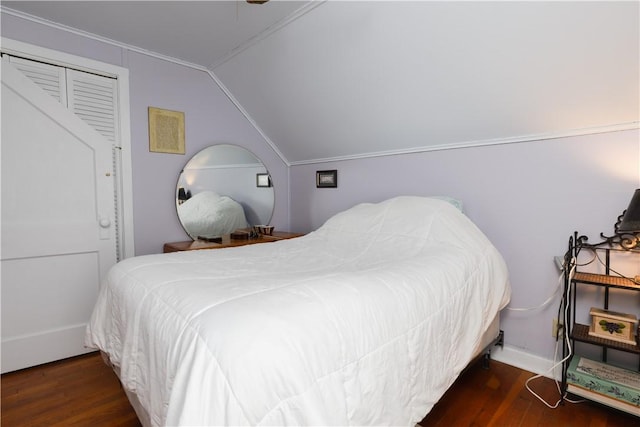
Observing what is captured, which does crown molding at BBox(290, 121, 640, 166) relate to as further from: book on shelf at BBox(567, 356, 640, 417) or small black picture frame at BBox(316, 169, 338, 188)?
book on shelf at BBox(567, 356, 640, 417)

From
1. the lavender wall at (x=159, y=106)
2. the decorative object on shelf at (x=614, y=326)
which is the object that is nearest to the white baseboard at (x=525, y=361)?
the decorative object on shelf at (x=614, y=326)

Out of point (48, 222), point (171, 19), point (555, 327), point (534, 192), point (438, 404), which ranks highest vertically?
point (171, 19)

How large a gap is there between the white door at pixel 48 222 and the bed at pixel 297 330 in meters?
1.03

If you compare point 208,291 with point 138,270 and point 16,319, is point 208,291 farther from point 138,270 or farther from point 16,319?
point 16,319

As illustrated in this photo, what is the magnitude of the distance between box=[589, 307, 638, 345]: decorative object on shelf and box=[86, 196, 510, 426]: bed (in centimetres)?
47

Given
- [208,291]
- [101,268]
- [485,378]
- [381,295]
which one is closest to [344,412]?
[381,295]

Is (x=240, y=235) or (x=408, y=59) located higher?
(x=408, y=59)

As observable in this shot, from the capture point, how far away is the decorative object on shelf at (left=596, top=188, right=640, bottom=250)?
4.95 ft

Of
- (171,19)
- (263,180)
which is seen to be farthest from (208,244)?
(171,19)

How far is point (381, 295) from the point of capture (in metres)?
1.19

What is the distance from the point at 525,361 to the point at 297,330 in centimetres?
202

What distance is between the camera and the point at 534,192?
2102 mm

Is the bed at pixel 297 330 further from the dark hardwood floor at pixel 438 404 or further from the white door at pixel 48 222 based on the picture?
the white door at pixel 48 222

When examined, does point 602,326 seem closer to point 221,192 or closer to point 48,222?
point 221,192
